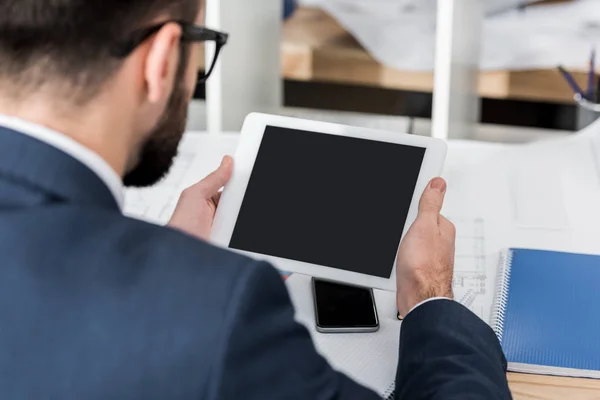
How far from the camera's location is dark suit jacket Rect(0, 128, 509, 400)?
58cm

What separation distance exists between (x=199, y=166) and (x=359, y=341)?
1.64 feet

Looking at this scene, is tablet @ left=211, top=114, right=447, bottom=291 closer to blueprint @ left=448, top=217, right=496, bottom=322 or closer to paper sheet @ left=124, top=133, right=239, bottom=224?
blueprint @ left=448, top=217, right=496, bottom=322

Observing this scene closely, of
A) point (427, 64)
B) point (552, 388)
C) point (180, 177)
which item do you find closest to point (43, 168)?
point (552, 388)

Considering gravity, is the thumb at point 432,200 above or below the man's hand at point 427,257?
above

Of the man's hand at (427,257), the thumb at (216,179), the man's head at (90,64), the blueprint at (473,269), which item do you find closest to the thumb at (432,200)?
the man's hand at (427,257)

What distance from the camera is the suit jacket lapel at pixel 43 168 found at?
63 centimetres

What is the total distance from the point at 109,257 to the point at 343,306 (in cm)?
47

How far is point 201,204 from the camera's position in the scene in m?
1.08

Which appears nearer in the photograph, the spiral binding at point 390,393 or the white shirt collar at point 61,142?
the white shirt collar at point 61,142

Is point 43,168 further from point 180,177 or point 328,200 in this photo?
point 180,177

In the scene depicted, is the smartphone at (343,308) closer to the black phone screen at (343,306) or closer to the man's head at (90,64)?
the black phone screen at (343,306)

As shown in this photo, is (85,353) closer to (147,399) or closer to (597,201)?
(147,399)

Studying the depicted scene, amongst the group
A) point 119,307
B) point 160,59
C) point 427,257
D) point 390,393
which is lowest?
point 390,393

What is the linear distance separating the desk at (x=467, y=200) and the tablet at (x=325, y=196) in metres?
0.18
